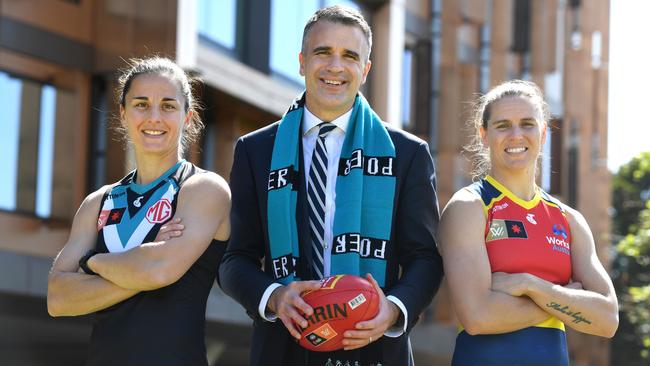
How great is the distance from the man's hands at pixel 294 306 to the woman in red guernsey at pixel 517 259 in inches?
30.7

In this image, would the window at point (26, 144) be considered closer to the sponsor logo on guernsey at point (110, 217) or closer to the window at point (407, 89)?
the window at point (407, 89)

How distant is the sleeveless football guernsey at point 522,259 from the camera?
17.4 ft

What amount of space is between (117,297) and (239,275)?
598 mm

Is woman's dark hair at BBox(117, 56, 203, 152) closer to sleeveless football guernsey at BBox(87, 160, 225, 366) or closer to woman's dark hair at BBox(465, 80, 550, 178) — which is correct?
sleeveless football guernsey at BBox(87, 160, 225, 366)

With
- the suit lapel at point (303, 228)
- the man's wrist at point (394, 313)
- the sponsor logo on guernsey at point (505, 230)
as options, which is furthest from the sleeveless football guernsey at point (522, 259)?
the suit lapel at point (303, 228)

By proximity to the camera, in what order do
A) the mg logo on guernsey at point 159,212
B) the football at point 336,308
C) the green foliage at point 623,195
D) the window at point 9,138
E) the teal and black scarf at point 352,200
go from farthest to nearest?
1. the green foliage at point 623,195
2. the window at point 9,138
3. the teal and black scarf at point 352,200
4. the mg logo on guernsey at point 159,212
5. the football at point 336,308

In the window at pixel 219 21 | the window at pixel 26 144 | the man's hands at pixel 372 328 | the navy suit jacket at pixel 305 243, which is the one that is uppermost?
the window at pixel 219 21

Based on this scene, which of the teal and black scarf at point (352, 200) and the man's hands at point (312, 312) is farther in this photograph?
the teal and black scarf at point (352, 200)

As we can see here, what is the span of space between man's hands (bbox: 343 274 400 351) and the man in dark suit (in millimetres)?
149

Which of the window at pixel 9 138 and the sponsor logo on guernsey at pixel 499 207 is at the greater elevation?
the window at pixel 9 138

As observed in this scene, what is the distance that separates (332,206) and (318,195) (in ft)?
0.29

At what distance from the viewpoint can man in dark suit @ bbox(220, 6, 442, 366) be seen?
5277 millimetres

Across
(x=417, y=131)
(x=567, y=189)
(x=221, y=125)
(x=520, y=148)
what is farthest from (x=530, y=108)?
(x=567, y=189)

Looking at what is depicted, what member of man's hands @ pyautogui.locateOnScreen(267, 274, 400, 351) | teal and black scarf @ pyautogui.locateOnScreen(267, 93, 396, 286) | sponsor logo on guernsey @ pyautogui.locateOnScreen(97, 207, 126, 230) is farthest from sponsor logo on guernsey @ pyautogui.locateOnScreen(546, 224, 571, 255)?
sponsor logo on guernsey @ pyautogui.locateOnScreen(97, 207, 126, 230)
